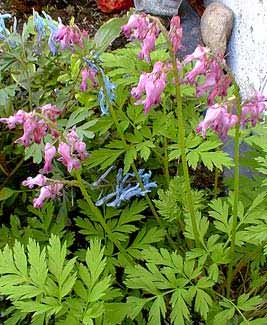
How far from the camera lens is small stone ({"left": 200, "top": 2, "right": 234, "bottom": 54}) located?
2699 mm

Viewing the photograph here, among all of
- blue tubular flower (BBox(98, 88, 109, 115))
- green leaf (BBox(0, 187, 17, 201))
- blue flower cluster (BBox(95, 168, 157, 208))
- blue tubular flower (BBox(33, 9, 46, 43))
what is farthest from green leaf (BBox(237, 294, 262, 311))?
blue tubular flower (BBox(33, 9, 46, 43))

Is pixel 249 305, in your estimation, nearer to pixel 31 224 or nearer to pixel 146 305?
pixel 146 305

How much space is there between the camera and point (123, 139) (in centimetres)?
185

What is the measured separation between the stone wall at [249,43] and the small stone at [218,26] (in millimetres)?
39

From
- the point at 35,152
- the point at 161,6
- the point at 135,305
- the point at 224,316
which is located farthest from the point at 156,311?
Result: the point at 161,6

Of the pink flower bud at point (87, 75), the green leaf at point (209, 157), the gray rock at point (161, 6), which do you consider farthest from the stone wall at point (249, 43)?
the pink flower bud at point (87, 75)

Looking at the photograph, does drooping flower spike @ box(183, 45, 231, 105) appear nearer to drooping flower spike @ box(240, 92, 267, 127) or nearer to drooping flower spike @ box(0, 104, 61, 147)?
drooping flower spike @ box(240, 92, 267, 127)

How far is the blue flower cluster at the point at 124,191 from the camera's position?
6.22 feet

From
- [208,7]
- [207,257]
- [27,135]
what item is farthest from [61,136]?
[208,7]

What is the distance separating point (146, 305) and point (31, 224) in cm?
47

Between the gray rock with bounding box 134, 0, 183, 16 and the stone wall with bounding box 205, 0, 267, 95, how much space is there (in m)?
0.23

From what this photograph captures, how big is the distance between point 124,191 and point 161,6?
1.23 m

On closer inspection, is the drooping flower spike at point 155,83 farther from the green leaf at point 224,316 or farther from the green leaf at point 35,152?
the green leaf at point 224,316

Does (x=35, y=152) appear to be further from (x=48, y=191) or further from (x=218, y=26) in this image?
(x=218, y=26)
